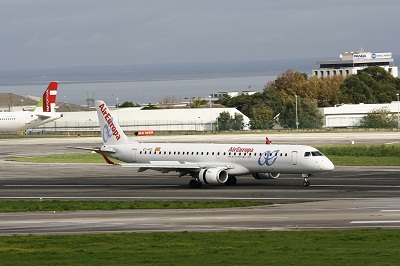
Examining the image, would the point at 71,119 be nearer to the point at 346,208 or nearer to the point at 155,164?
the point at 155,164

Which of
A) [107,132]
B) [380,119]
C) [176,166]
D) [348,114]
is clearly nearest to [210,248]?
[176,166]

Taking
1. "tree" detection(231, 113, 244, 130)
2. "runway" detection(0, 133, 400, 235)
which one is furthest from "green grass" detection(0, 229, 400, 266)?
"tree" detection(231, 113, 244, 130)

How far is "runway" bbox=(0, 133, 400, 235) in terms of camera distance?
42906 mm

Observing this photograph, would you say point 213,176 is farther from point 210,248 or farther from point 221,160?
point 210,248

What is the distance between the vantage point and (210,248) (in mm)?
34469

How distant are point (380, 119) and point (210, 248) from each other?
12727 cm

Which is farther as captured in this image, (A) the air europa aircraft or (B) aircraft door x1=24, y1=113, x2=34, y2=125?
(B) aircraft door x1=24, y1=113, x2=34, y2=125

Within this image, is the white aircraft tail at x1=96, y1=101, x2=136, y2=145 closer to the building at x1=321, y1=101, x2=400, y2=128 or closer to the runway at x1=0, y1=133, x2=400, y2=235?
the runway at x1=0, y1=133, x2=400, y2=235

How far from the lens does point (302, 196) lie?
5619 cm

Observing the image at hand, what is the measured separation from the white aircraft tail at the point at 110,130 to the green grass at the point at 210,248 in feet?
107

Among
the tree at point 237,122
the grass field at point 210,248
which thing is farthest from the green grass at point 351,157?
the tree at point 237,122

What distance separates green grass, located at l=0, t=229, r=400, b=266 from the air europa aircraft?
2314 centimetres

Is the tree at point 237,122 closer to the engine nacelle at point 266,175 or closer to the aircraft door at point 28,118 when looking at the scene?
the aircraft door at point 28,118

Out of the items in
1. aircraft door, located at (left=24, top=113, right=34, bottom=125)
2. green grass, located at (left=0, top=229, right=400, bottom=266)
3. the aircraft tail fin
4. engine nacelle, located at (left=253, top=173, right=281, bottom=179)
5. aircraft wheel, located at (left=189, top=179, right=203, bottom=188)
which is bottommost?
green grass, located at (left=0, top=229, right=400, bottom=266)
